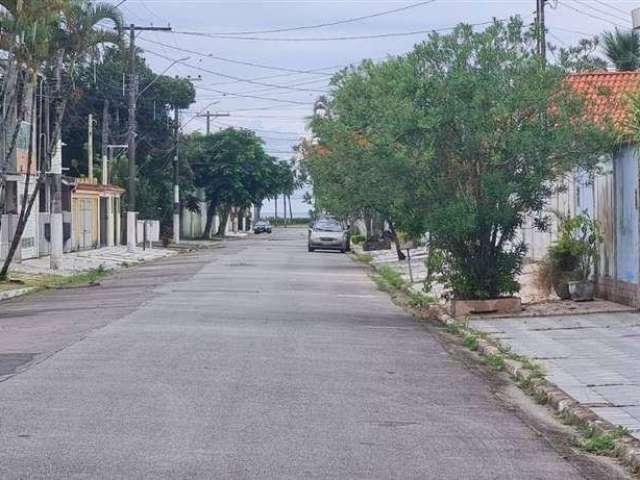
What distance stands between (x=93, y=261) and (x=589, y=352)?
107 feet

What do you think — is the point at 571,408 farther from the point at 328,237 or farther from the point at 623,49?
the point at 328,237

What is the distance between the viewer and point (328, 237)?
202 ft

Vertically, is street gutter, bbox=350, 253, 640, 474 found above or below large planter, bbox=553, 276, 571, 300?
below

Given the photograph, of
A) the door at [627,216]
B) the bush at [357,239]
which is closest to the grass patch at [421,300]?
the door at [627,216]

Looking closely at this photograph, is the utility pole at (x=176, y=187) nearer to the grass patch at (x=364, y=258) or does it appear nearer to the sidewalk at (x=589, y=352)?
the grass patch at (x=364, y=258)

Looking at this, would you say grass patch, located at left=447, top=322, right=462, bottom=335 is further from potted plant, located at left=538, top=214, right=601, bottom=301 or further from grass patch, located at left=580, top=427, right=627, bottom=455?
grass patch, located at left=580, top=427, right=627, bottom=455

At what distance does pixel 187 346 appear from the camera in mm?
16734

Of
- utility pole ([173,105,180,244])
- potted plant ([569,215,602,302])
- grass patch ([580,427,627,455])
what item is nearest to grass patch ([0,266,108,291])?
potted plant ([569,215,602,302])

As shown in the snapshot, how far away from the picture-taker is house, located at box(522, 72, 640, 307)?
21797 millimetres

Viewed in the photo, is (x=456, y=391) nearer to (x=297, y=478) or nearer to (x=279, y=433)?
(x=279, y=433)

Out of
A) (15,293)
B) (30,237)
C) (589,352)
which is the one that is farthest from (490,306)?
(30,237)

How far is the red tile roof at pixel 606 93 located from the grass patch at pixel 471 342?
3777 mm

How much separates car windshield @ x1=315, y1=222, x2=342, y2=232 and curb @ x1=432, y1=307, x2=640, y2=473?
146ft

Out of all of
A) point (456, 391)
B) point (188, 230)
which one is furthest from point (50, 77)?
point (188, 230)
